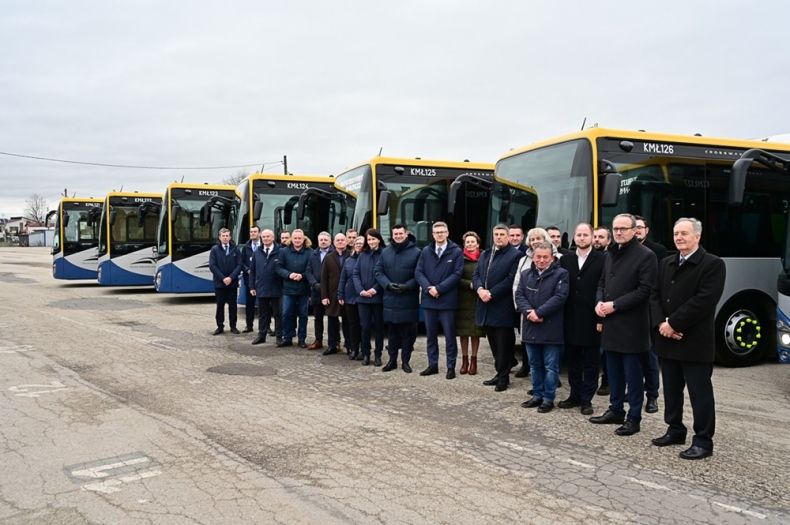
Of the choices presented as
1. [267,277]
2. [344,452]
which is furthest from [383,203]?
[344,452]

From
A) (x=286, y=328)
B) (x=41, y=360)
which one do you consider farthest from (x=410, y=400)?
(x=41, y=360)

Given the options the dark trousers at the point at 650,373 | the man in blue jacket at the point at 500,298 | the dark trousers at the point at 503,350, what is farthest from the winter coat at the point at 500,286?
the dark trousers at the point at 650,373

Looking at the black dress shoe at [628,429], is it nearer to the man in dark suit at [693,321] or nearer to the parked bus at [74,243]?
the man in dark suit at [693,321]

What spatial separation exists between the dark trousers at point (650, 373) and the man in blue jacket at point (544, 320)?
904 mm

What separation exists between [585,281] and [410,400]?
2.16 meters

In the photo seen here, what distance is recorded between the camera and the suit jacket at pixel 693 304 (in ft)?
15.9

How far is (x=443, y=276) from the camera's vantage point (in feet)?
26.0

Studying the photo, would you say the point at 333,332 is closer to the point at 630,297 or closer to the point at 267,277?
the point at 267,277

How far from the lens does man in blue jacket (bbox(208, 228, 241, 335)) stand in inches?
459

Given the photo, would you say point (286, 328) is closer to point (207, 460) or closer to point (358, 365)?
point (358, 365)

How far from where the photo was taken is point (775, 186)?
361 inches

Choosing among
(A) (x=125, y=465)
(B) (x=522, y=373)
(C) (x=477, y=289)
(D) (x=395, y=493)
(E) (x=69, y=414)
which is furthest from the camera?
(B) (x=522, y=373)

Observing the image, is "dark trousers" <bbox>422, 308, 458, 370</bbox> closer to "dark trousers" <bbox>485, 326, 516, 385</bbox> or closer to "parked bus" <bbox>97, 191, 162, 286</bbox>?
"dark trousers" <bbox>485, 326, 516, 385</bbox>

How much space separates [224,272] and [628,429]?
26.7 ft
